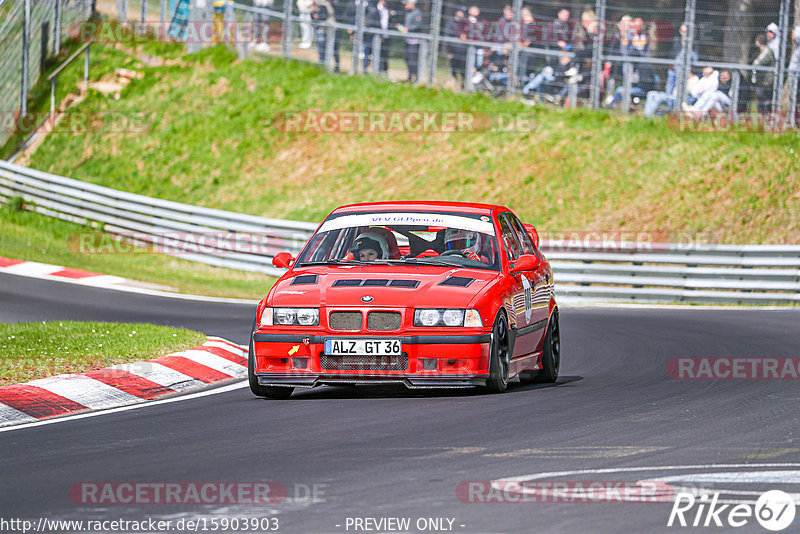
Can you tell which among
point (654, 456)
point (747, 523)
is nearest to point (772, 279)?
point (654, 456)

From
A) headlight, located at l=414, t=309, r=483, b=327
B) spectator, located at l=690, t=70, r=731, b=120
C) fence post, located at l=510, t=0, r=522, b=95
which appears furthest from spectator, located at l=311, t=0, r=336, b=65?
headlight, located at l=414, t=309, r=483, b=327

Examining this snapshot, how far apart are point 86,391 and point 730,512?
5.28m

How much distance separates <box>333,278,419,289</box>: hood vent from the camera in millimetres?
9180

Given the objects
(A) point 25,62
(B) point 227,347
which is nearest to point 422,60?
(A) point 25,62

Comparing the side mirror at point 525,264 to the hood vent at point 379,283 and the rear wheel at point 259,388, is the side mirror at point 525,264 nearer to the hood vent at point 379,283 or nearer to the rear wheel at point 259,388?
the hood vent at point 379,283

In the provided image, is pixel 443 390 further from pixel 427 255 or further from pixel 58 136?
pixel 58 136

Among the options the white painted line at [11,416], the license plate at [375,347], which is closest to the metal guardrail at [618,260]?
the license plate at [375,347]

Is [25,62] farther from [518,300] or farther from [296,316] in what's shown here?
[296,316]

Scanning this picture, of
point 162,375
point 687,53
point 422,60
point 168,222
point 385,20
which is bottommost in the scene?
point 168,222

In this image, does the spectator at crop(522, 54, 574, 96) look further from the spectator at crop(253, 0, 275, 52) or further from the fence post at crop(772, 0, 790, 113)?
the spectator at crop(253, 0, 275, 52)

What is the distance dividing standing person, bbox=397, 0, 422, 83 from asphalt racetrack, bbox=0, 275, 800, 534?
737 inches

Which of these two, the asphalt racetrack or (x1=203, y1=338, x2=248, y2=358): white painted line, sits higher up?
the asphalt racetrack

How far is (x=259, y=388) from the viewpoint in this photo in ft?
30.9

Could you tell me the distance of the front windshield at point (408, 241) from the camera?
10.1 metres
